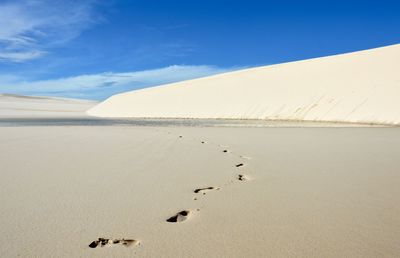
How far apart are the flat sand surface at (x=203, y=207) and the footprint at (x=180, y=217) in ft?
0.04

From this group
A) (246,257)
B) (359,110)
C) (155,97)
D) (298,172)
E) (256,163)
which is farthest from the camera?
(155,97)

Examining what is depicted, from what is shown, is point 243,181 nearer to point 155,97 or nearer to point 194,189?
point 194,189

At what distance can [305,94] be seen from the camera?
22.6 meters

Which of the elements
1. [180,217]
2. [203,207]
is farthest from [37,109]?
[180,217]

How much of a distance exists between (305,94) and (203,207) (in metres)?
21.2

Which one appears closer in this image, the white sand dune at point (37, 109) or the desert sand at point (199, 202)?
the desert sand at point (199, 202)

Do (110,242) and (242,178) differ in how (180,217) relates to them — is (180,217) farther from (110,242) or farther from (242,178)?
(242,178)

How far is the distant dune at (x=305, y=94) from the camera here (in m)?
17.7

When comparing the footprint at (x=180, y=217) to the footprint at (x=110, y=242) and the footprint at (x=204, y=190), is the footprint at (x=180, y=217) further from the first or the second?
the footprint at (x=204, y=190)

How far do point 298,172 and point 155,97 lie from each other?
3510 centimetres

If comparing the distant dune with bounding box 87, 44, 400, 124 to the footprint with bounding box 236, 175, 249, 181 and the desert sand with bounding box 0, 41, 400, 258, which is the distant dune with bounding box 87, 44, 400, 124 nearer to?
the desert sand with bounding box 0, 41, 400, 258

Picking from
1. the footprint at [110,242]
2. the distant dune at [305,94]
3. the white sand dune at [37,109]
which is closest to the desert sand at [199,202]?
the footprint at [110,242]

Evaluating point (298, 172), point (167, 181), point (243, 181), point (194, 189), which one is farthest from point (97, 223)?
point (298, 172)

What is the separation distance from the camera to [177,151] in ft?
18.4
